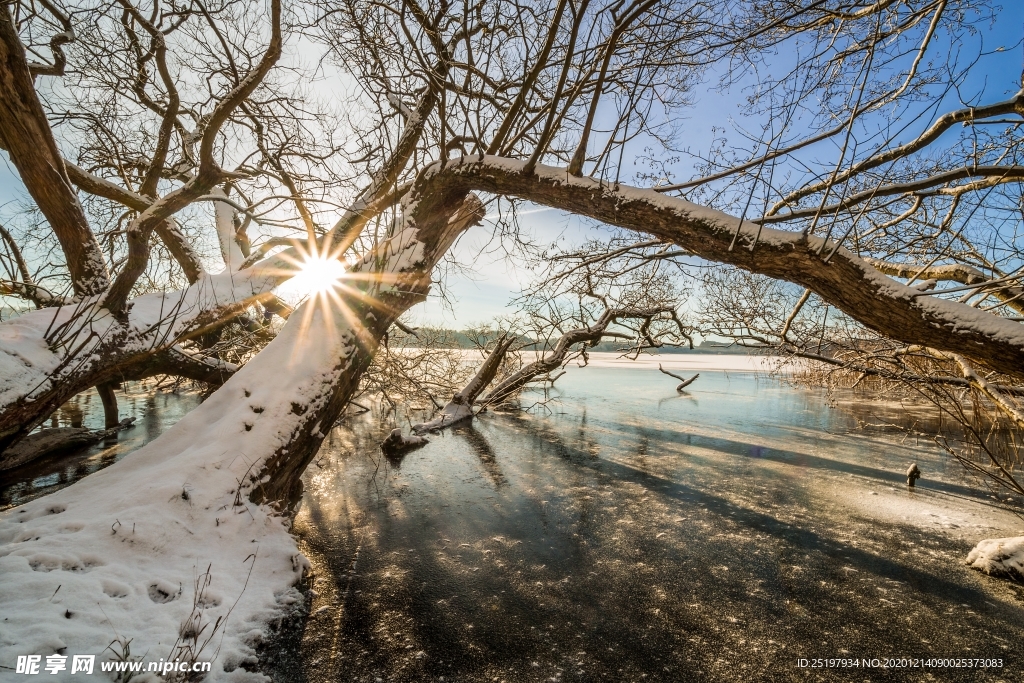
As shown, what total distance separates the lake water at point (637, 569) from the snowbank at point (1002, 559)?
0.18m

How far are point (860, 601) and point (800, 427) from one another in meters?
8.87

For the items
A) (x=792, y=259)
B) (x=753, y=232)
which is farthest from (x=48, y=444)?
(x=792, y=259)

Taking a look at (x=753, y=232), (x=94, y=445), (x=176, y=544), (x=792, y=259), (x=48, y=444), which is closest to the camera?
(x=176, y=544)

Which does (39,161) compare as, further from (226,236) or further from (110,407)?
(110,407)

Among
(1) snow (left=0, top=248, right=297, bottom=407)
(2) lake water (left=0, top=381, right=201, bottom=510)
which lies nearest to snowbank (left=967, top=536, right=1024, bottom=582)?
(1) snow (left=0, top=248, right=297, bottom=407)

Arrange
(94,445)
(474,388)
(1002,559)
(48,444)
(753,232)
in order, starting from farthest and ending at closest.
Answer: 1. (474,388)
2. (94,445)
3. (48,444)
4. (1002,559)
5. (753,232)

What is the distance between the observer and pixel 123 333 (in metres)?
4.03

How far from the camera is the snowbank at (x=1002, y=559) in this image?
3.23 metres

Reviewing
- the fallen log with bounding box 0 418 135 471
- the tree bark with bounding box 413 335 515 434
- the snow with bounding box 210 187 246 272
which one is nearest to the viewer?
the fallen log with bounding box 0 418 135 471

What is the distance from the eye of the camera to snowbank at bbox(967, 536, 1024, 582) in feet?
10.6

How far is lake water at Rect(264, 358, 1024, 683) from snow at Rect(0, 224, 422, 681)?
14.5 inches

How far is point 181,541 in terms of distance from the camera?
2.50m

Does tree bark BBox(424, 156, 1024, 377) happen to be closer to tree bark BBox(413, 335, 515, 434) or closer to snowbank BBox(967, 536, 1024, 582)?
snowbank BBox(967, 536, 1024, 582)

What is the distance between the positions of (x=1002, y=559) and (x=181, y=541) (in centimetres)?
621
